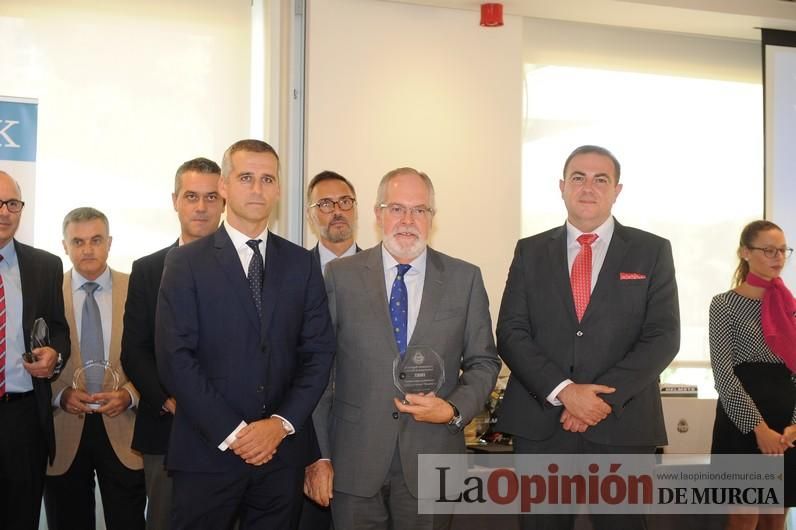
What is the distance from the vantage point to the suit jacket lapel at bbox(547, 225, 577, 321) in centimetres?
335

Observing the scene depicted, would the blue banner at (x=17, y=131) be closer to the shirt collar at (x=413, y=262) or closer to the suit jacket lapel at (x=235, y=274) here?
the suit jacket lapel at (x=235, y=274)

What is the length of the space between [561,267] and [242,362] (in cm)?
133

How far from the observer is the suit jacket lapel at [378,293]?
121 inches

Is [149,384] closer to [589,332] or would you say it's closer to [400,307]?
[400,307]

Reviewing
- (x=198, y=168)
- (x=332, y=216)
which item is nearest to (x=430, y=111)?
(x=332, y=216)

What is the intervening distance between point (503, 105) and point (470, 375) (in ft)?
12.3

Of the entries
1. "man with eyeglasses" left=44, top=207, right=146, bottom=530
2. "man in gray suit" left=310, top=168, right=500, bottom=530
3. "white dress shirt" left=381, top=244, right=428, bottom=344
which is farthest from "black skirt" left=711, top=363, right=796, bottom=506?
"man with eyeglasses" left=44, top=207, right=146, bottom=530

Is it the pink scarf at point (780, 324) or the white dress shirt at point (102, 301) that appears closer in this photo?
the white dress shirt at point (102, 301)

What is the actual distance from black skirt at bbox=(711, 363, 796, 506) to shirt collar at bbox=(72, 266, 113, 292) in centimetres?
332

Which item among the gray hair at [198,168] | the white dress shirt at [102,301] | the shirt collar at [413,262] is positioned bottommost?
the white dress shirt at [102,301]

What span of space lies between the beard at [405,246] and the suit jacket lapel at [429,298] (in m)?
0.07

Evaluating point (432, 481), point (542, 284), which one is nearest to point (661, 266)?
point (542, 284)

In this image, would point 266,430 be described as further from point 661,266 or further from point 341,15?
point 341,15

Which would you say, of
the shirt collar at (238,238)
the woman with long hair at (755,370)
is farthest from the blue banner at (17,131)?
the woman with long hair at (755,370)
